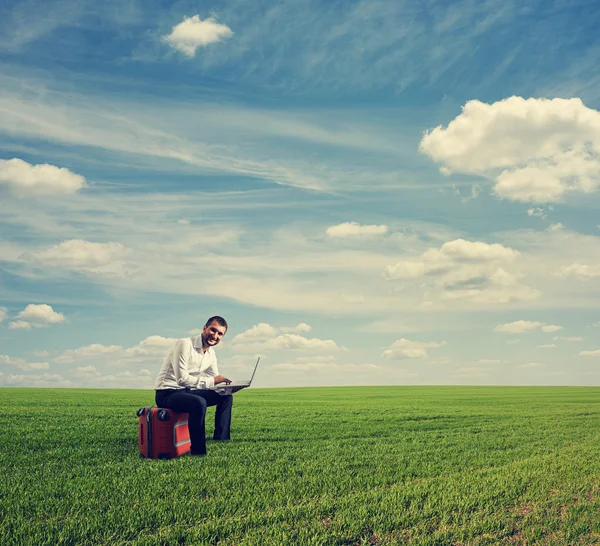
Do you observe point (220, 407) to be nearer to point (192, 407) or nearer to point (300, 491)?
point (192, 407)

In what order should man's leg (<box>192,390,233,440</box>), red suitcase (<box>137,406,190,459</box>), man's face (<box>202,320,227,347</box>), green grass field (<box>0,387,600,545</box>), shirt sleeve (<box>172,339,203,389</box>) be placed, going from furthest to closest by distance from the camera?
man's leg (<box>192,390,233,440</box>), man's face (<box>202,320,227,347</box>), shirt sleeve (<box>172,339,203,389</box>), red suitcase (<box>137,406,190,459</box>), green grass field (<box>0,387,600,545</box>)

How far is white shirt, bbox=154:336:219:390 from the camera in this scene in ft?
33.2

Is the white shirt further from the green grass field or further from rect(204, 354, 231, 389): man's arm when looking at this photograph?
the green grass field

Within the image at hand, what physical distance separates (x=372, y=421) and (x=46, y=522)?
1307cm

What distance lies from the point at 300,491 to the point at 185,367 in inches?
148

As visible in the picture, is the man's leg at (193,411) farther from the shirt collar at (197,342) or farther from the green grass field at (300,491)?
the shirt collar at (197,342)

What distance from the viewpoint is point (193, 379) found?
10.2 meters

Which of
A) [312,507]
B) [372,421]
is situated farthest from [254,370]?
[372,421]

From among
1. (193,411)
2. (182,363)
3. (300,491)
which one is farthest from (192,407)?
(300,491)

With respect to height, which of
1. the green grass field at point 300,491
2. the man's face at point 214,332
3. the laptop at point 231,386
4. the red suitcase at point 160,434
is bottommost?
the green grass field at point 300,491

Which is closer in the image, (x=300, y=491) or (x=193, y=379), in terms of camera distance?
(x=300, y=491)

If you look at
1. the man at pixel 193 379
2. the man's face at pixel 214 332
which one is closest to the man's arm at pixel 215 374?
the man at pixel 193 379

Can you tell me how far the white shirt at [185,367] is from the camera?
10.1m

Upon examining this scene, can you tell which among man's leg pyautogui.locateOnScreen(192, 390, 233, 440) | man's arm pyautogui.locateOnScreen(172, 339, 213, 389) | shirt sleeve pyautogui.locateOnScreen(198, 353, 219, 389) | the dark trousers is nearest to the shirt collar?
man's arm pyautogui.locateOnScreen(172, 339, 213, 389)
